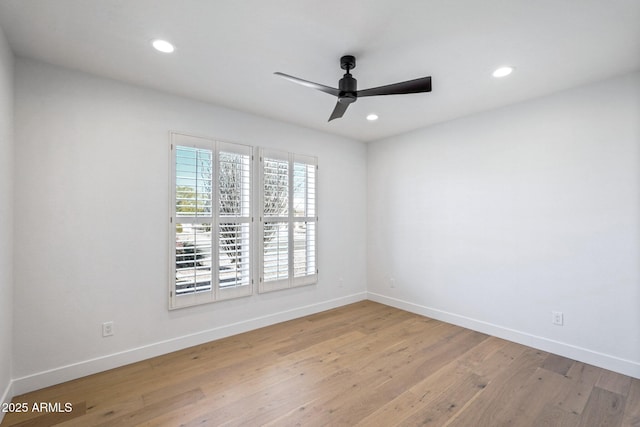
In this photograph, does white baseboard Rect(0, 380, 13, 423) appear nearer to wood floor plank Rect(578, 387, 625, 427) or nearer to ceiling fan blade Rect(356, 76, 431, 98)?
ceiling fan blade Rect(356, 76, 431, 98)

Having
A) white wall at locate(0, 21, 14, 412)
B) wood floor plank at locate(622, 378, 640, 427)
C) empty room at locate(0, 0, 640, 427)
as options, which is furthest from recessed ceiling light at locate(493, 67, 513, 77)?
white wall at locate(0, 21, 14, 412)

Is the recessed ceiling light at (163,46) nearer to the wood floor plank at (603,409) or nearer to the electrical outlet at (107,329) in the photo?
the electrical outlet at (107,329)

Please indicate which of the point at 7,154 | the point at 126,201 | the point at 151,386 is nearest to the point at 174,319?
the point at 151,386

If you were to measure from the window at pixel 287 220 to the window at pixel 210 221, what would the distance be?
219 millimetres

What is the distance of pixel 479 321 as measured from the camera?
11.7 ft

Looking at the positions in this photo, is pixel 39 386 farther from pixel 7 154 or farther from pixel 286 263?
pixel 286 263

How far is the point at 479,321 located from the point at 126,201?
4079mm

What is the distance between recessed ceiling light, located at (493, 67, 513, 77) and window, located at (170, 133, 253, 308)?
264cm

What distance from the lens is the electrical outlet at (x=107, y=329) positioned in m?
2.66

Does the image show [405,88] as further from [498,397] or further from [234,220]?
[498,397]

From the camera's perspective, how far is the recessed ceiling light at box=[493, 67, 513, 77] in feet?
8.37

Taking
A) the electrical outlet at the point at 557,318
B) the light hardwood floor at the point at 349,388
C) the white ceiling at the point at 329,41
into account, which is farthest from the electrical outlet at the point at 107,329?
the electrical outlet at the point at 557,318

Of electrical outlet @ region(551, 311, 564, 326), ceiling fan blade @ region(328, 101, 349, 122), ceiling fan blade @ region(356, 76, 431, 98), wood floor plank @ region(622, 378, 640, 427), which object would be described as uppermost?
ceiling fan blade @ region(356, 76, 431, 98)

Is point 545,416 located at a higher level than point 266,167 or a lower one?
lower
